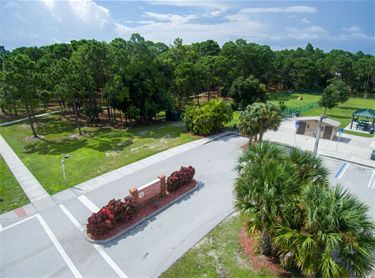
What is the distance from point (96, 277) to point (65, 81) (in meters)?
21.2

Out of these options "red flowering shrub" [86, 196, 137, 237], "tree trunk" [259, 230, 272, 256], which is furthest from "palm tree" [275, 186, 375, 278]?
"red flowering shrub" [86, 196, 137, 237]

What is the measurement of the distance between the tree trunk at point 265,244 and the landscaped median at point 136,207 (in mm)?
5583

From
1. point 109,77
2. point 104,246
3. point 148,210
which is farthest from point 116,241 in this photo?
point 109,77

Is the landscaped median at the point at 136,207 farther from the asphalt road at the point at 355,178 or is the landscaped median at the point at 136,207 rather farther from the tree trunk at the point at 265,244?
the asphalt road at the point at 355,178

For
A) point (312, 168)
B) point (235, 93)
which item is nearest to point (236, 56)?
point (235, 93)

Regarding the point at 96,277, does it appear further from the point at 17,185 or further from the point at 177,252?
the point at 17,185

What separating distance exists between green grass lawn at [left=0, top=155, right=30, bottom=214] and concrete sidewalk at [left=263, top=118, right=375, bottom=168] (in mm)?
23017

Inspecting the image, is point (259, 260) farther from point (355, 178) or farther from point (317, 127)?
point (317, 127)

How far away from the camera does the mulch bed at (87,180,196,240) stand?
10.6 m

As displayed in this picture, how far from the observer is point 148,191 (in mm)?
12430

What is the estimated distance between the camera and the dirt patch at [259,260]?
28.6ft

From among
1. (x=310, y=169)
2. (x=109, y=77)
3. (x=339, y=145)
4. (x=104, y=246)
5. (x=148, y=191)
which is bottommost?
(x=104, y=246)

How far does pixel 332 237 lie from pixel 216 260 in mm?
4728

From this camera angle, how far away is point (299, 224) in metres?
7.49
